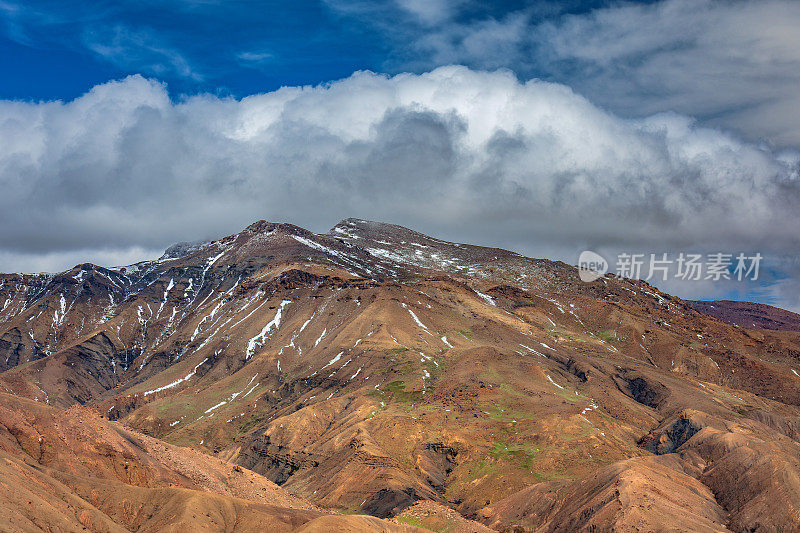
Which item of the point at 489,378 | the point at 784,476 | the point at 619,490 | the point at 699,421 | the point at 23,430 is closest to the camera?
the point at 23,430

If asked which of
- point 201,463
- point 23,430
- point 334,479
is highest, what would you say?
point 23,430

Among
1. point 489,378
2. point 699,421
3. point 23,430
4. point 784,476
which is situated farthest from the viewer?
point 489,378

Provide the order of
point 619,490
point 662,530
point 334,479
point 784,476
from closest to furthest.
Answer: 1. point 662,530
2. point 619,490
3. point 784,476
4. point 334,479

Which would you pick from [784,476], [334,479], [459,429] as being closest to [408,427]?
[459,429]

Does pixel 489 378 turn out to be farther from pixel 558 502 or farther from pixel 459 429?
pixel 558 502

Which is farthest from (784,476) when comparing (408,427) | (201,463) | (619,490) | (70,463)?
(70,463)

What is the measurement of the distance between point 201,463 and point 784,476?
84675 mm

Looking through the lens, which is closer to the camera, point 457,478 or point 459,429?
point 457,478

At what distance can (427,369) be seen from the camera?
194000 mm

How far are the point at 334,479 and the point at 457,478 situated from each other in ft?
79.9

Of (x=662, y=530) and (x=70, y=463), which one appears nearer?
(x=70, y=463)

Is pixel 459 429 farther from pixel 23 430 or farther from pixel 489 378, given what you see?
pixel 23 430

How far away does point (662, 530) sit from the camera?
267 ft

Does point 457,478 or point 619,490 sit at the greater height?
point 619,490
